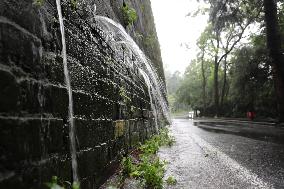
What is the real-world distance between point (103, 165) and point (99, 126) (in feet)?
1.37

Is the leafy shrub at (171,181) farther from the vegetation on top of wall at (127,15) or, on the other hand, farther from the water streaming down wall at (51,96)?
the vegetation on top of wall at (127,15)

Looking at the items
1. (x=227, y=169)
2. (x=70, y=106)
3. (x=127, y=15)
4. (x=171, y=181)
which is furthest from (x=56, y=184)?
(x=127, y=15)

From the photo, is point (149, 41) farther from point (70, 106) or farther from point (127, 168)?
point (70, 106)

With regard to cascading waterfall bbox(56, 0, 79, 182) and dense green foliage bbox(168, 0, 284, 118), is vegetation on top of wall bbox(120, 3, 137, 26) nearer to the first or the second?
cascading waterfall bbox(56, 0, 79, 182)

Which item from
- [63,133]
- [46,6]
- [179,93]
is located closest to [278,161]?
[63,133]

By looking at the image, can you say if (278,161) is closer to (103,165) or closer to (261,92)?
(103,165)

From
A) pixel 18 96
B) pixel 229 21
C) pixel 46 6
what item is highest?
pixel 229 21

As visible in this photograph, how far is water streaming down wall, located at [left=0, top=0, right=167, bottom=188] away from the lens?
65.9 inches

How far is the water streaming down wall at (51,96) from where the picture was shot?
167 cm

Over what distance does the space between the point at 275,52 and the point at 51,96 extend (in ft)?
49.1

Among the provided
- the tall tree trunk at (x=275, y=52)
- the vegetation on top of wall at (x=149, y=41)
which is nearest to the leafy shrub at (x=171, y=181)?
the vegetation on top of wall at (x=149, y=41)

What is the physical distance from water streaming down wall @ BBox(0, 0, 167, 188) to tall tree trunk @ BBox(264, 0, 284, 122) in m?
12.1

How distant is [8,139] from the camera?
1.61 metres

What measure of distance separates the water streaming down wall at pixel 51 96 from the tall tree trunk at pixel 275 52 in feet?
39.8
